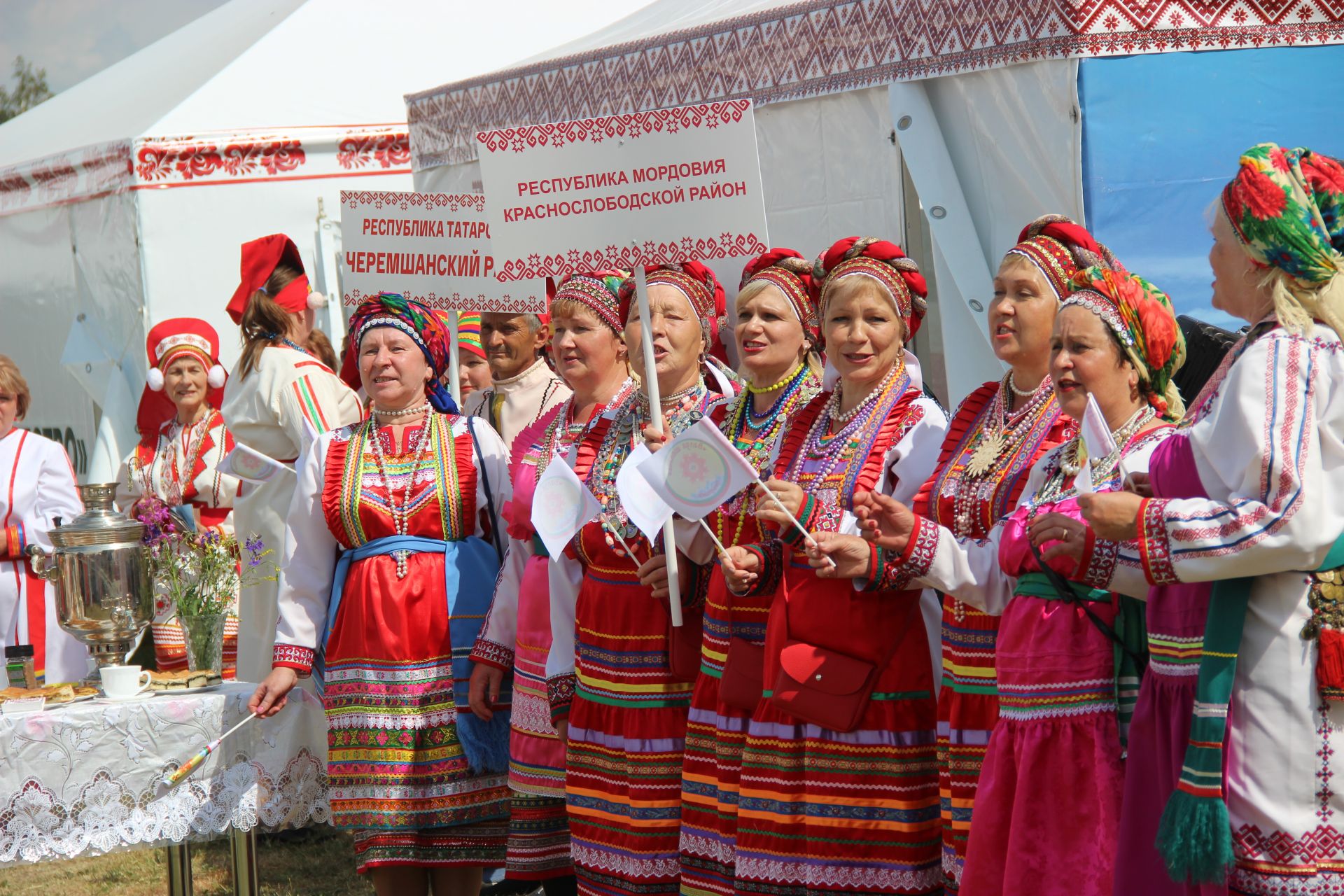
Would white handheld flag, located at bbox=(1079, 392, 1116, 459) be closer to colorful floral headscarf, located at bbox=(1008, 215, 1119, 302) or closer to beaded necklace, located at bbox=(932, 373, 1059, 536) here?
beaded necklace, located at bbox=(932, 373, 1059, 536)

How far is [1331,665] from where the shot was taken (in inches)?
99.3

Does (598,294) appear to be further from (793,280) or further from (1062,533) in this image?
(1062,533)

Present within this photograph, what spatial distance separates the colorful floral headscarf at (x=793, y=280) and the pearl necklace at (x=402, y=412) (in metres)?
1.14

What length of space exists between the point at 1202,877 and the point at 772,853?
1.24 metres

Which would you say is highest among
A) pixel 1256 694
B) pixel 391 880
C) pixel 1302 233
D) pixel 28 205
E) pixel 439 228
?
pixel 28 205

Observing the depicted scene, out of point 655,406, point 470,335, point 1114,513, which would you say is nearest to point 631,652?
point 655,406

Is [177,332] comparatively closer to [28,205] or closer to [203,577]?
[203,577]

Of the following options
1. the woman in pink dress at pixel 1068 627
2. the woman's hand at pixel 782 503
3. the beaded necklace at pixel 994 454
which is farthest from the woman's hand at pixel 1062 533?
the woman's hand at pixel 782 503

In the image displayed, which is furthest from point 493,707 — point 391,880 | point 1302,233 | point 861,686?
point 1302,233

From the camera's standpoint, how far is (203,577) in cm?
461

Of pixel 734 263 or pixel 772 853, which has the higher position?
pixel 734 263

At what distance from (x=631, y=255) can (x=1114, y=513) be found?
5.92 feet

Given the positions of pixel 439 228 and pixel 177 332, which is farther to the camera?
pixel 177 332

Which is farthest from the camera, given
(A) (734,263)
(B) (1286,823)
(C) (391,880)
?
(C) (391,880)
